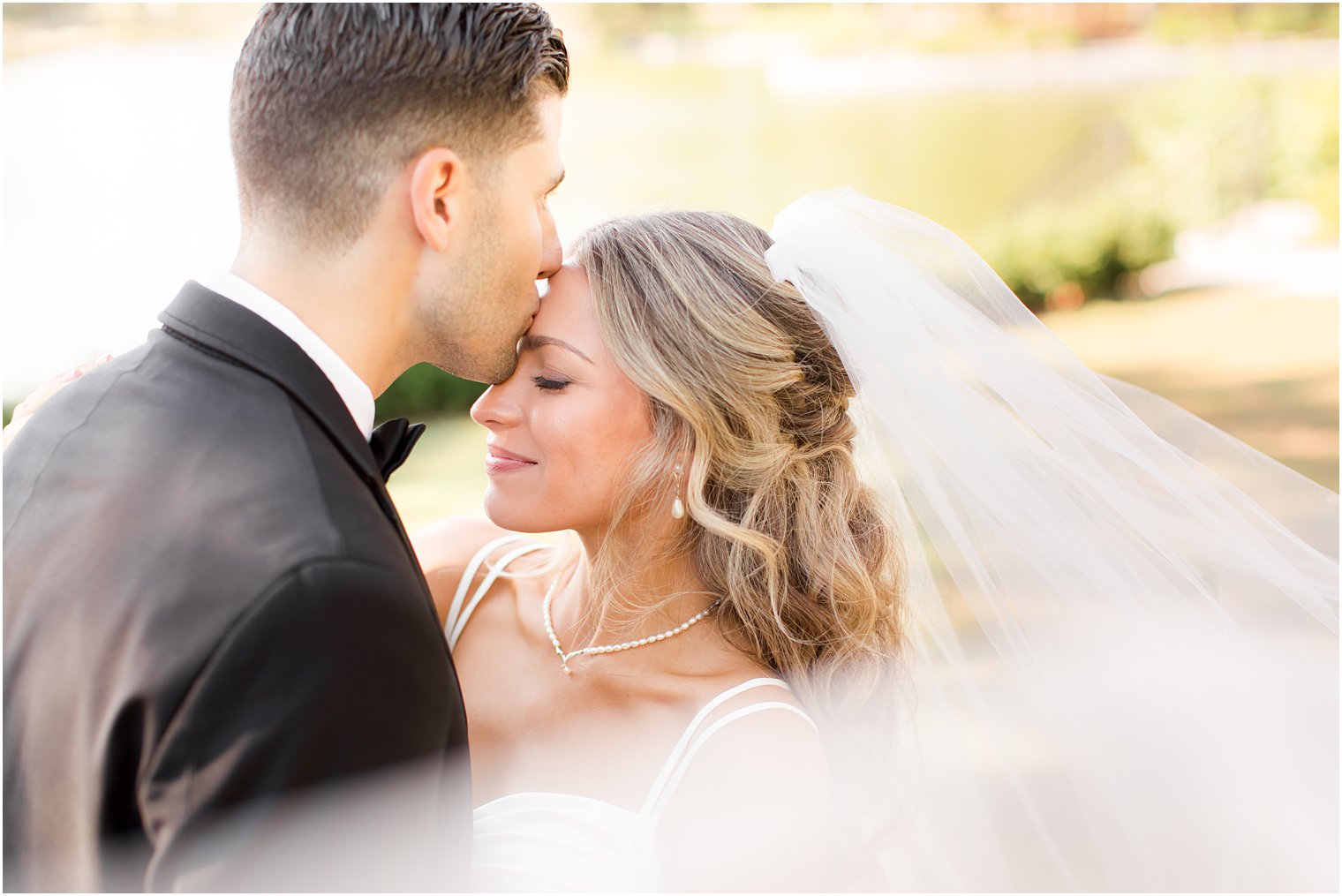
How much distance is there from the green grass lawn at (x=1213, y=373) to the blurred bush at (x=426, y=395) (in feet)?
0.50

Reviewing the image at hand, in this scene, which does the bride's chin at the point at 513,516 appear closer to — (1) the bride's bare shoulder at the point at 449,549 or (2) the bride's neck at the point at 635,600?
(2) the bride's neck at the point at 635,600

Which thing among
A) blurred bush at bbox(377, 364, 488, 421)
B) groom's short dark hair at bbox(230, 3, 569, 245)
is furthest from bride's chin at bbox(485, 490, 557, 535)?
blurred bush at bbox(377, 364, 488, 421)

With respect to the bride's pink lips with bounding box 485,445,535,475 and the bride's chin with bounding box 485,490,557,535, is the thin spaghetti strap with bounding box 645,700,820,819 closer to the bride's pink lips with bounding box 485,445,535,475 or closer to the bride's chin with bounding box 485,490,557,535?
the bride's chin with bounding box 485,490,557,535

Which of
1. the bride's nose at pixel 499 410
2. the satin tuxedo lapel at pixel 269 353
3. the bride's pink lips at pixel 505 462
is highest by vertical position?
the satin tuxedo lapel at pixel 269 353

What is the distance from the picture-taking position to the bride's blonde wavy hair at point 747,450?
2.69 meters

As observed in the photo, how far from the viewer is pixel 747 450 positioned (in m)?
2.83

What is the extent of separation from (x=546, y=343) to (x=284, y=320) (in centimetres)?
83

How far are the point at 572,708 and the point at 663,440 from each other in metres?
0.69

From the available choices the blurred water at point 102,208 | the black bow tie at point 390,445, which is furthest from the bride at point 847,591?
the blurred water at point 102,208

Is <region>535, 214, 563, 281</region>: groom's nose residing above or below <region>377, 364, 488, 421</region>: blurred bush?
above

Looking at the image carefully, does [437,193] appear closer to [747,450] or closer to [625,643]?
[747,450]

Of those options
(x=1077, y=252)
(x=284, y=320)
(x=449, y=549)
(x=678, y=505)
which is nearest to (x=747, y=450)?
(x=678, y=505)

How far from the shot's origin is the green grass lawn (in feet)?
29.6

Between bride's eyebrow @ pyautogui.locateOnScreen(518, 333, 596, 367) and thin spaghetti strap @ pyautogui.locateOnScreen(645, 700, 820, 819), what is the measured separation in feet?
2.85
